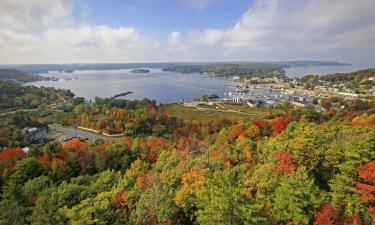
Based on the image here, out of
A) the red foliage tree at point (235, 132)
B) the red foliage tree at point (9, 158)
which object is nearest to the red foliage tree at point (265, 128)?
the red foliage tree at point (235, 132)

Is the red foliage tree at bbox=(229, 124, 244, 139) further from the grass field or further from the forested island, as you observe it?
the grass field

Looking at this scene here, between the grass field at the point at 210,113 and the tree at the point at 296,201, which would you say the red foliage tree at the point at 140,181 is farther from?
the grass field at the point at 210,113

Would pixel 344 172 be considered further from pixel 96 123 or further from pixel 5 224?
pixel 96 123

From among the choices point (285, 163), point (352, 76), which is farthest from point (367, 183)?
point (352, 76)

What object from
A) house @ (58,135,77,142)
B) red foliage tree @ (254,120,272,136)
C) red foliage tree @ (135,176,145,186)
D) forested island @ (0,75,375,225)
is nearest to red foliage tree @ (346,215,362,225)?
forested island @ (0,75,375,225)

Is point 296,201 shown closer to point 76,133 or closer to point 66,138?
point 66,138

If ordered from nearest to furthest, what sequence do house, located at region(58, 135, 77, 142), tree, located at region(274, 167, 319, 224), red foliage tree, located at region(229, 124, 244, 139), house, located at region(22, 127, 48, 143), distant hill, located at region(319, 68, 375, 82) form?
tree, located at region(274, 167, 319, 224), red foliage tree, located at region(229, 124, 244, 139), house, located at region(22, 127, 48, 143), house, located at region(58, 135, 77, 142), distant hill, located at region(319, 68, 375, 82)
